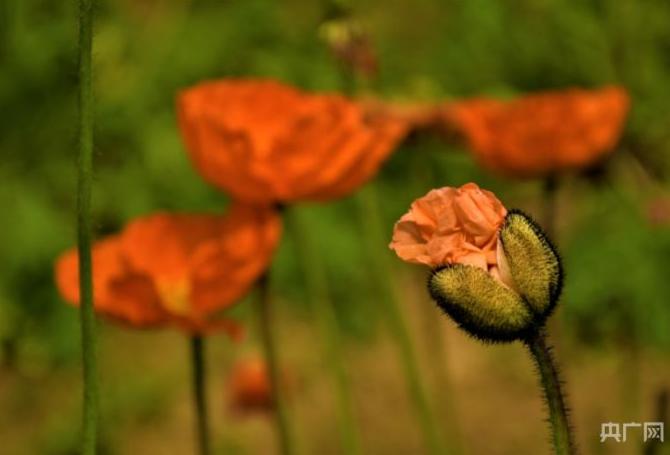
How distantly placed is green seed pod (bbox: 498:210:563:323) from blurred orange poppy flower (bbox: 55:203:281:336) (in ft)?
0.97

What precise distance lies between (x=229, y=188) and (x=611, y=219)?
119 centimetres

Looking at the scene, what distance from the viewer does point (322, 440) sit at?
1737mm

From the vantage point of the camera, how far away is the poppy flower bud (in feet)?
1.43

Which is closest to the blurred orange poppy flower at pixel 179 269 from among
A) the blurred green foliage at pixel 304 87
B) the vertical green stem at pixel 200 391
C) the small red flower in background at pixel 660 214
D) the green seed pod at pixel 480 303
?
the vertical green stem at pixel 200 391

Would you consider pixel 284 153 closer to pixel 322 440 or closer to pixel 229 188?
pixel 229 188

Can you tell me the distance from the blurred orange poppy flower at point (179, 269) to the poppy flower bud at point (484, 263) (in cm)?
29

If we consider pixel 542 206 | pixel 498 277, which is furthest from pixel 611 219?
pixel 498 277

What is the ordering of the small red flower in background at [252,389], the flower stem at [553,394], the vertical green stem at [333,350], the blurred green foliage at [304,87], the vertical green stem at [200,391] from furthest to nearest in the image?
the blurred green foliage at [304,87] → the small red flower in background at [252,389] → the vertical green stem at [333,350] → the vertical green stem at [200,391] → the flower stem at [553,394]

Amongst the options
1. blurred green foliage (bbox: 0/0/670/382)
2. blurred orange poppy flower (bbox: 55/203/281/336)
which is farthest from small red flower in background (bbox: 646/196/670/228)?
blurred orange poppy flower (bbox: 55/203/281/336)

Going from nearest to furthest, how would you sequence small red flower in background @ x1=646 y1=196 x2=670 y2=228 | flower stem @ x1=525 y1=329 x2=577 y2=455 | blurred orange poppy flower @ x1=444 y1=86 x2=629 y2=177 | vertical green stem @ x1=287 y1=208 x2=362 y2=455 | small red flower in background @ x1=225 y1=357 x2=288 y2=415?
A: flower stem @ x1=525 y1=329 x2=577 y2=455 → vertical green stem @ x1=287 y1=208 x2=362 y2=455 → blurred orange poppy flower @ x1=444 y1=86 x2=629 y2=177 → small red flower in background @ x1=225 y1=357 x2=288 y2=415 → small red flower in background @ x1=646 y1=196 x2=670 y2=228

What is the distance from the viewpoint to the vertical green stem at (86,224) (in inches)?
18.5

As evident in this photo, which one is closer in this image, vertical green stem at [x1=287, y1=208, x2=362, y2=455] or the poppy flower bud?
the poppy flower bud

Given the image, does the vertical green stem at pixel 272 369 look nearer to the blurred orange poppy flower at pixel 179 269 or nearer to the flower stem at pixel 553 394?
the blurred orange poppy flower at pixel 179 269

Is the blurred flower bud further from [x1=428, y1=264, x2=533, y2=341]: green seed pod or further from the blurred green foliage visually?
the blurred green foliage
